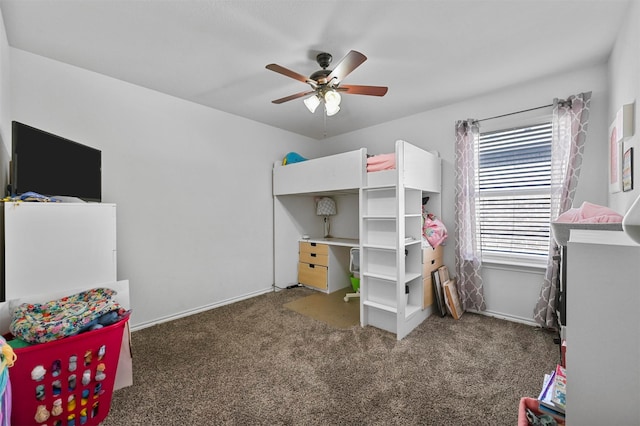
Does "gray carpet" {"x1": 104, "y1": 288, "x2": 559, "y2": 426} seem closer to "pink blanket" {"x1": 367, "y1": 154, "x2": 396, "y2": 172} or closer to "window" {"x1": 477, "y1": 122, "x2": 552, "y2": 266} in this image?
"window" {"x1": 477, "y1": 122, "x2": 552, "y2": 266}

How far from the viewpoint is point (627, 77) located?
1.72 m

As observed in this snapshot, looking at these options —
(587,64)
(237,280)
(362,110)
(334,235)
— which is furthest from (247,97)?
(587,64)

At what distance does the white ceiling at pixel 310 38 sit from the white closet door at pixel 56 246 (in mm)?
1248

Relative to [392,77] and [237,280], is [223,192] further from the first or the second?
[392,77]

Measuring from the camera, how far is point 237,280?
3438 mm

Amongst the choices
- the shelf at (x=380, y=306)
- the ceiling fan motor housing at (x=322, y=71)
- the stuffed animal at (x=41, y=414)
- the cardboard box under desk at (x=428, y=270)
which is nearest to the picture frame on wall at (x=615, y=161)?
the cardboard box under desk at (x=428, y=270)

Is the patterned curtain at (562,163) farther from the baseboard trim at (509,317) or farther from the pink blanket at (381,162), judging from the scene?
the pink blanket at (381,162)

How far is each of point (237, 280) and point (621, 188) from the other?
3632mm

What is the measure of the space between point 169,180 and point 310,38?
6.62 ft

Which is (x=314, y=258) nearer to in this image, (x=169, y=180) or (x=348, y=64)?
(x=169, y=180)

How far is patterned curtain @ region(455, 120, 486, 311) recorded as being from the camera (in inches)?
115

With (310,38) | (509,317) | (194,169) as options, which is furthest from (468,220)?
(194,169)

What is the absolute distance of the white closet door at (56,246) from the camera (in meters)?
1.48

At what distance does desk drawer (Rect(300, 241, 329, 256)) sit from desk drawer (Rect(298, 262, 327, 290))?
199 millimetres
